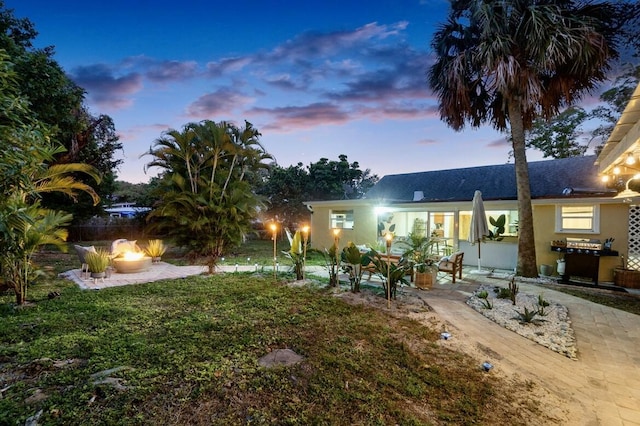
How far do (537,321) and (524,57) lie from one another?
8.23 meters

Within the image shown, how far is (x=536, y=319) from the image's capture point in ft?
17.7

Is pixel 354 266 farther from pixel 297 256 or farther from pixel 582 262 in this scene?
pixel 582 262

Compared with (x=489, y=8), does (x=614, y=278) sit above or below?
below

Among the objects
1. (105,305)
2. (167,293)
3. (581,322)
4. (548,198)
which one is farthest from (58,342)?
(548,198)

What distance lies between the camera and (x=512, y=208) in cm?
1120

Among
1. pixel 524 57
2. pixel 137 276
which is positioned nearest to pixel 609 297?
pixel 524 57

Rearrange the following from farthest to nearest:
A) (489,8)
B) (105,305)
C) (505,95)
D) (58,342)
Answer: (505,95) → (489,8) → (105,305) → (58,342)

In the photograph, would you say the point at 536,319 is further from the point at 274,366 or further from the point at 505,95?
the point at 505,95

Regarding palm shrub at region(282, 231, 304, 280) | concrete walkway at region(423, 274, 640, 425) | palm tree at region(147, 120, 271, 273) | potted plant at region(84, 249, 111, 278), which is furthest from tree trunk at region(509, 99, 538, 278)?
potted plant at region(84, 249, 111, 278)

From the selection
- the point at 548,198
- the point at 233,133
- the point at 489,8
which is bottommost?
the point at 548,198

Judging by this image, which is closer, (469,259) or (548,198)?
(548,198)

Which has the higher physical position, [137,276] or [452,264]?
[452,264]

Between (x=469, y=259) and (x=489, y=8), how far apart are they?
28.8ft

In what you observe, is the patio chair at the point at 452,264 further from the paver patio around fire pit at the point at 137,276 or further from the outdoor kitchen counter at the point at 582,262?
the paver patio around fire pit at the point at 137,276
